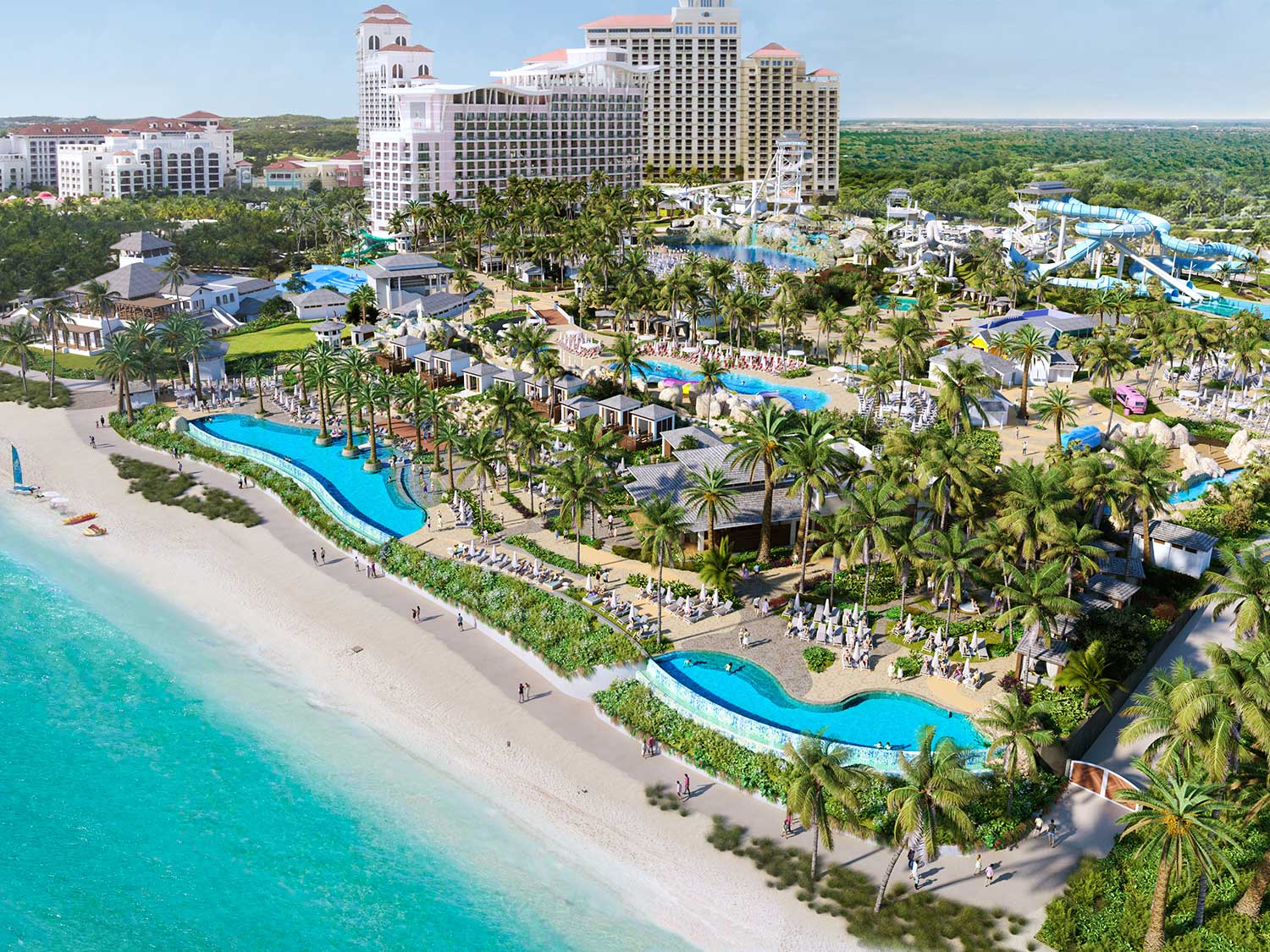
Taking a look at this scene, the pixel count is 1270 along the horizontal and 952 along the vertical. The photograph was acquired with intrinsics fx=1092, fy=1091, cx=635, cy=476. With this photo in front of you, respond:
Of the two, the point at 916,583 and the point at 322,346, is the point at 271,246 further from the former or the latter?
the point at 916,583

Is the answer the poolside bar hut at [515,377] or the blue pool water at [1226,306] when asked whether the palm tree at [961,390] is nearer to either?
the poolside bar hut at [515,377]

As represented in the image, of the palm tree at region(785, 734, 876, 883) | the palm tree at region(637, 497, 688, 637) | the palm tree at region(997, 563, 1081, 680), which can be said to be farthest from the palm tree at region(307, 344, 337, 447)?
the palm tree at region(785, 734, 876, 883)

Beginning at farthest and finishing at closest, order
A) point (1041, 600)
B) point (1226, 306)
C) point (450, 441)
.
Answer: point (1226, 306), point (450, 441), point (1041, 600)

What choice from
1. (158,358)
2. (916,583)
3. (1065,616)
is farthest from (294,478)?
(1065,616)

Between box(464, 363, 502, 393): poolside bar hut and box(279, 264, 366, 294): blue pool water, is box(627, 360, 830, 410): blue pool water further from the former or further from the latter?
box(279, 264, 366, 294): blue pool water

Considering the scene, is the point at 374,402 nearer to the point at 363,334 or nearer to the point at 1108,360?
the point at 363,334

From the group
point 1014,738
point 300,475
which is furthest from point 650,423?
point 1014,738
